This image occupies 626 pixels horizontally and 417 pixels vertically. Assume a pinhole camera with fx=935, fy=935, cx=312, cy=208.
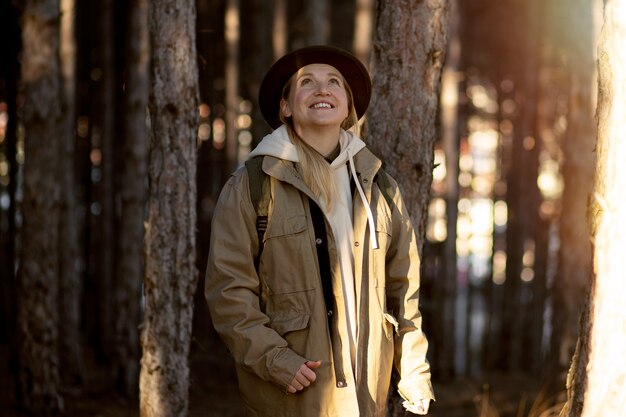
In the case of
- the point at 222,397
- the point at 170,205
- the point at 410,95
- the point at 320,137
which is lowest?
the point at 222,397

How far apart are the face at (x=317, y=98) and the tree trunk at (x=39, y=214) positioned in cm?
423

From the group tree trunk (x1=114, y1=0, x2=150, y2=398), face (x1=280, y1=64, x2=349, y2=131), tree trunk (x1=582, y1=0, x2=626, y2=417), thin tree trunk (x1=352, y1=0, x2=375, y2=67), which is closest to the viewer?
tree trunk (x1=582, y1=0, x2=626, y2=417)

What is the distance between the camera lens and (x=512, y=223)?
14.1 m

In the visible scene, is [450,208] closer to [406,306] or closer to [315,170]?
[406,306]

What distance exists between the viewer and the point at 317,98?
12.6ft

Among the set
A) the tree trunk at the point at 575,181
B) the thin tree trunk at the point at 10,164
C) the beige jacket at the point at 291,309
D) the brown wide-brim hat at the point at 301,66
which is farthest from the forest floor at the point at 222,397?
the brown wide-brim hat at the point at 301,66

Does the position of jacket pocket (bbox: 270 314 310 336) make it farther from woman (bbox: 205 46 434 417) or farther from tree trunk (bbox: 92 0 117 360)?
tree trunk (bbox: 92 0 117 360)

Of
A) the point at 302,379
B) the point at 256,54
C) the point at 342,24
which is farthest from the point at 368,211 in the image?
the point at 342,24

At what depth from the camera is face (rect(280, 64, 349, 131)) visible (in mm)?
3822

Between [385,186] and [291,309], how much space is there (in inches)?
27.9

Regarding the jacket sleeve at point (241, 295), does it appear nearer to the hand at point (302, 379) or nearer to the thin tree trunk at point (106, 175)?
the hand at point (302, 379)

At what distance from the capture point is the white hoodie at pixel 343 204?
363 centimetres

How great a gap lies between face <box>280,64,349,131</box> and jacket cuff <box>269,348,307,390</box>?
0.97m

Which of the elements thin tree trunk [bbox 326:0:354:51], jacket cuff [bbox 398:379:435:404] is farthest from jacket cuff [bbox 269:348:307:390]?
thin tree trunk [bbox 326:0:354:51]
